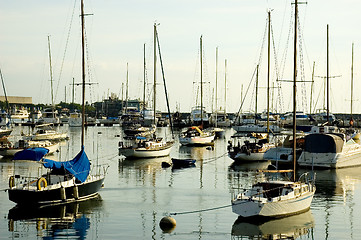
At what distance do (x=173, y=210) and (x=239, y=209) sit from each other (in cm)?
601

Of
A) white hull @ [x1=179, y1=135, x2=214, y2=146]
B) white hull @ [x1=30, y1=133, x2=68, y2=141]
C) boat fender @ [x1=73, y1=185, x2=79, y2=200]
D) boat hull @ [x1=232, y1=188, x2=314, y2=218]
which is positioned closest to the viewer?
boat hull @ [x1=232, y1=188, x2=314, y2=218]

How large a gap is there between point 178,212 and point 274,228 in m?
6.84

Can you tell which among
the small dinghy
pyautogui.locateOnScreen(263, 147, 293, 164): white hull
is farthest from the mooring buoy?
pyautogui.locateOnScreen(263, 147, 293, 164): white hull

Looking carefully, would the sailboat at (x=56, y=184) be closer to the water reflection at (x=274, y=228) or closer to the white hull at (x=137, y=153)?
the water reflection at (x=274, y=228)

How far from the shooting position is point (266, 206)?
108 ft

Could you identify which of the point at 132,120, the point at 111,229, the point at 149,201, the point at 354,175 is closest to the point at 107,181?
the point at 149,201

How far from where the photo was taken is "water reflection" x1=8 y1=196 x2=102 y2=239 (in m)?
31.5

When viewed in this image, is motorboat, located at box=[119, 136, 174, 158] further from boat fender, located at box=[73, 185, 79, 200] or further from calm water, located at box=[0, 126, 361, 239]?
boat fender, located at box=[73, 185, 79, 200]

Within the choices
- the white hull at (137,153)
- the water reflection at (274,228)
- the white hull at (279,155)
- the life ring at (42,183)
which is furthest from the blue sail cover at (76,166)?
the white hull at (137,153)

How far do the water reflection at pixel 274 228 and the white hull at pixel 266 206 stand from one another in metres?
0.52

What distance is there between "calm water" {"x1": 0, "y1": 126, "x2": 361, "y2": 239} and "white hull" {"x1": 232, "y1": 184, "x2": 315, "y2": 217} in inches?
22.9

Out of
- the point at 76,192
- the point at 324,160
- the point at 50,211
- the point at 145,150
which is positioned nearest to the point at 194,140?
the point at 145,150

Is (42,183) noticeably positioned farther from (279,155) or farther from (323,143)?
(323,143)

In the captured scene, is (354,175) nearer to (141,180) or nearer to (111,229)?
(141,180)
